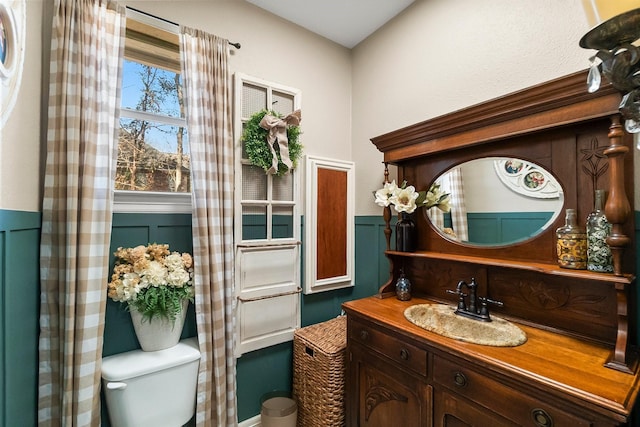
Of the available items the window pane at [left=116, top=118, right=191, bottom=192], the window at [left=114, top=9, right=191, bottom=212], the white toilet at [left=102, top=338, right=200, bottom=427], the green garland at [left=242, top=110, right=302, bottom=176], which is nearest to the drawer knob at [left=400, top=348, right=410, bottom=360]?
the white toilet at [left=102, top=338, right=200, bottom=427]

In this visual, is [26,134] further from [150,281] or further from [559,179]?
[559,179]

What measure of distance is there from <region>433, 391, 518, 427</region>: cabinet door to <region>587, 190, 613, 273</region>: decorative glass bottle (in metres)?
0.67

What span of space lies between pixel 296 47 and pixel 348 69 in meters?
0.53

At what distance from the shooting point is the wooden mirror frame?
0.98m

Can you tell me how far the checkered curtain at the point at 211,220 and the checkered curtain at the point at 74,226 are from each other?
41 cm

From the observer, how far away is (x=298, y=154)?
196 centimetres

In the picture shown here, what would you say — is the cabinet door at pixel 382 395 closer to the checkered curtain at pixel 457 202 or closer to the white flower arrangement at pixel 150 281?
the checkered curtain at pixel 457 202

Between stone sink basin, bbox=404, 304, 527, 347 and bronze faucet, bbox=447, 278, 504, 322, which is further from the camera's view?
bronze faucet, bbox=447, 278, 504, 322

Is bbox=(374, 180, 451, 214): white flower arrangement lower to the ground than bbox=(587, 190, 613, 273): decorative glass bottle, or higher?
higher

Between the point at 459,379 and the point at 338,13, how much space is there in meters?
2.34

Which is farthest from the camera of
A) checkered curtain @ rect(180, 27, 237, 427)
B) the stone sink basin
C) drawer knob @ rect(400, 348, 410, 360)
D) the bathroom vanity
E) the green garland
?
the green garland

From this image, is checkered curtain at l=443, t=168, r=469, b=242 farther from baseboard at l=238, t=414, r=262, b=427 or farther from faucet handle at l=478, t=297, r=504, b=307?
→ baseboard at l=238, t=414, r=262, b=427

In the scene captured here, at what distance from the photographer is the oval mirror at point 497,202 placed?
132cm

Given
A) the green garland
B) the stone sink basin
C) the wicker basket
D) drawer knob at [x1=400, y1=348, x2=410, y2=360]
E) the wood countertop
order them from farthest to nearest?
the green garland < the wicker basket < drawer knob at [x1=400, y1=348, x2=410, y2=360] < the stone sink basin < the wood countertop
